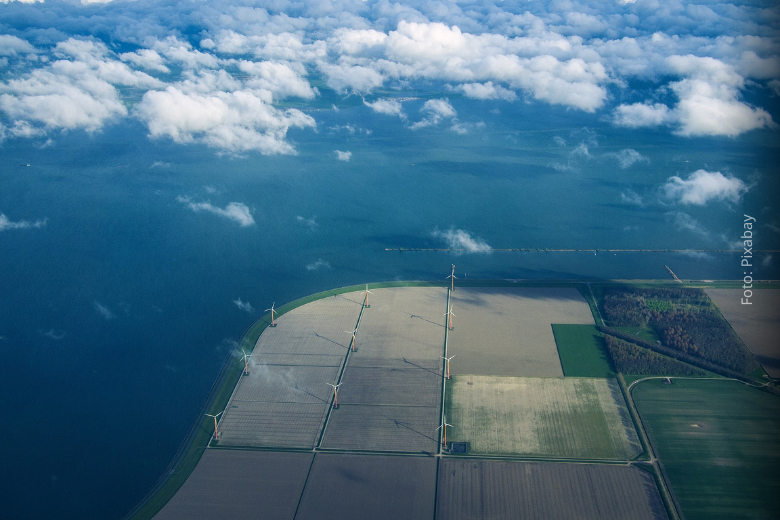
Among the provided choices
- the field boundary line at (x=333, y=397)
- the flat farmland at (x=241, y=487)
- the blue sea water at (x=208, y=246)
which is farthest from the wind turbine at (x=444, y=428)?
the blue sea water at (x=208, y=246)

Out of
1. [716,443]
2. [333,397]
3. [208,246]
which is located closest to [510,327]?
[333,397]

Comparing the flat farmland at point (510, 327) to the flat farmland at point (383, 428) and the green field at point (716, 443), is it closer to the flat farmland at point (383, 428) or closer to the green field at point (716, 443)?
the flat farmland at point (383, 428)

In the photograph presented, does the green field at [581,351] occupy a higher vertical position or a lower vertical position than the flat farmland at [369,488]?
higher

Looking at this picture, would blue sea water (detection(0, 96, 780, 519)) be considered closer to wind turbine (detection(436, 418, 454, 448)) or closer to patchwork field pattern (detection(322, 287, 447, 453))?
patchwork field pattern (detection(322, 287, 447, 453))

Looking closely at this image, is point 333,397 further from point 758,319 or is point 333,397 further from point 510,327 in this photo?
point 758,319

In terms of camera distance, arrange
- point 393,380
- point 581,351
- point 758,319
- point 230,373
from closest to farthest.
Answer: point 393,380 < point 230,373 < point 581,351 < point 758,319

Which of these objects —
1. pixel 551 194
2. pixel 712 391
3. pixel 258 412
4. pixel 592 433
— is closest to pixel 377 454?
pixel 258 412
